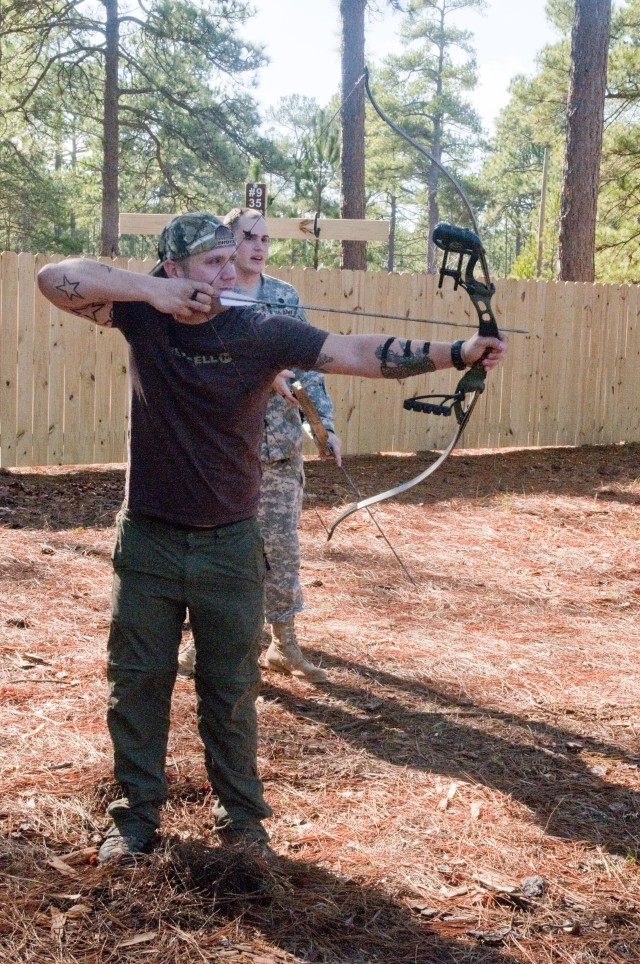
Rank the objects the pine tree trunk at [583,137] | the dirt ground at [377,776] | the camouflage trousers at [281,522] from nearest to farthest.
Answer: the dirt ground at [377,776] → the camouflage trousers at [281,522] → the pine tree trunk at [583,137]

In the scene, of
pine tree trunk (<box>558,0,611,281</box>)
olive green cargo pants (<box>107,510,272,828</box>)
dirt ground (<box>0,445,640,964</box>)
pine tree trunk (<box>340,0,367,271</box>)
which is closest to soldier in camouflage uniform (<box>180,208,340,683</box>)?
dirt ground (<box>0,445,640,964</box>)

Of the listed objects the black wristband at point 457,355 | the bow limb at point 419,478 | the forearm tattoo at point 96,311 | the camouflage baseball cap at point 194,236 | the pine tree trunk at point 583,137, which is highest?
the pine tree trunk at point 583,137

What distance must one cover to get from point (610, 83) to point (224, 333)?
17.0 metres

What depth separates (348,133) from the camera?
13.1 m

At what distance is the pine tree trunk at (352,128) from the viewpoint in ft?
43.0

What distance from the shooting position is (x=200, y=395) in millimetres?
2818

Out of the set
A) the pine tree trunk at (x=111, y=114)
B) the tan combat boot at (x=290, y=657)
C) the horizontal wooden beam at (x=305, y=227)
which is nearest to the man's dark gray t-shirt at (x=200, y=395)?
the tan combat boot at (x=290, y=657)

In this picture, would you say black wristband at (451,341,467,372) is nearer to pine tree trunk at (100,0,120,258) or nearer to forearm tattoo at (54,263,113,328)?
forearm tattoo at (54,263,113,328)

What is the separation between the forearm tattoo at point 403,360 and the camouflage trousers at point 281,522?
1.50 meters

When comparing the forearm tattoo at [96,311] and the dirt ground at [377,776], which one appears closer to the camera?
the dirt ground at [377,776]

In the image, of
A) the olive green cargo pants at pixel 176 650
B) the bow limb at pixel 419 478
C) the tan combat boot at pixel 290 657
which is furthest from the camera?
the tan combat boot at pixel 290 657

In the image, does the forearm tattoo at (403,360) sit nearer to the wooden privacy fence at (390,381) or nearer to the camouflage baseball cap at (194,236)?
the camouflage baseball cap at (194,236)

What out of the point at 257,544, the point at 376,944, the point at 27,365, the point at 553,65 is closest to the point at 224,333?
the point at 257,544

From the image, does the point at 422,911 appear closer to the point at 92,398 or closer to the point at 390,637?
the point at 390,637
